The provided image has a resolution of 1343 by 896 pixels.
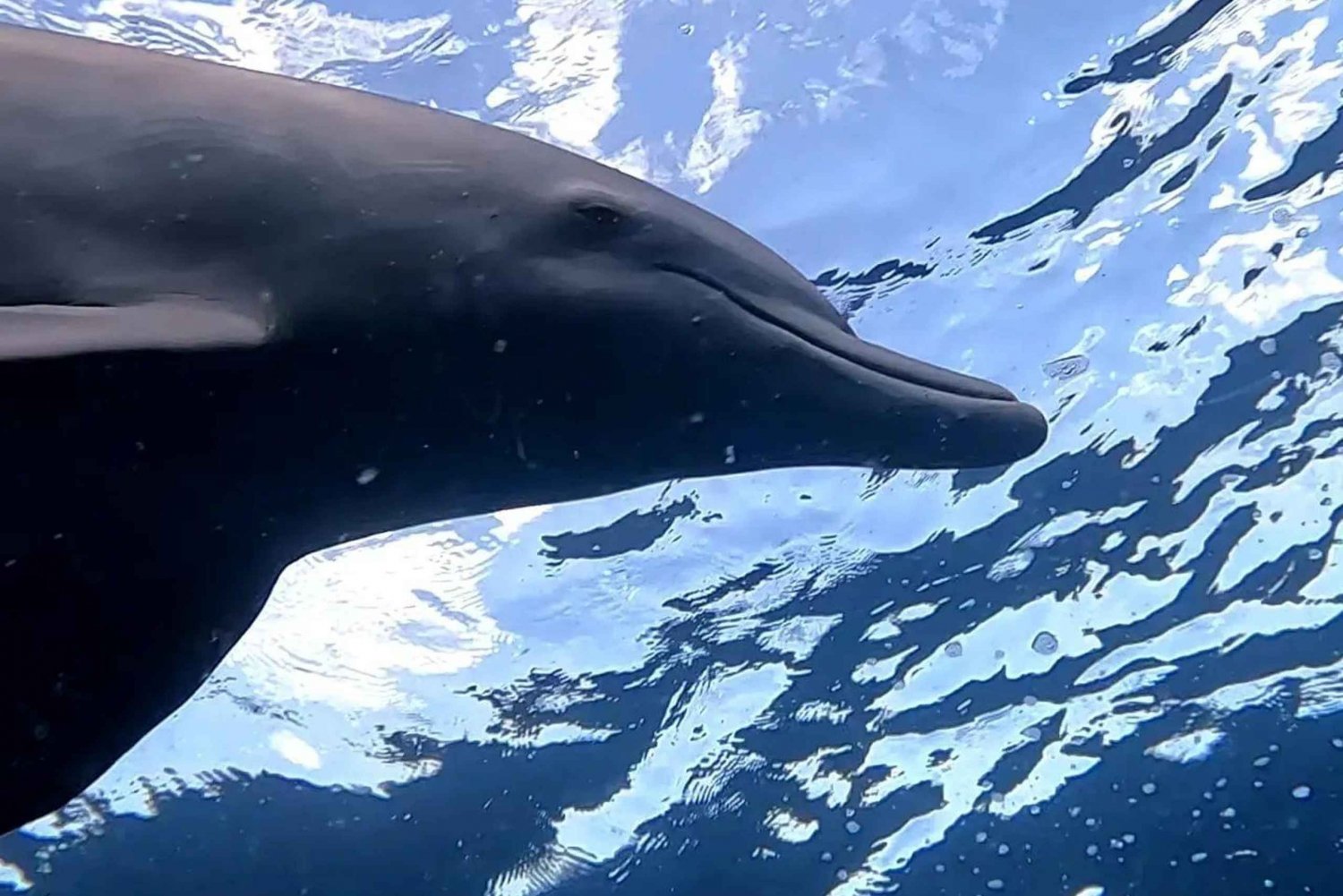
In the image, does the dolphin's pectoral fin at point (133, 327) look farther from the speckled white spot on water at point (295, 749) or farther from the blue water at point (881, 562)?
the speckled white spot on water at point (295, 749)

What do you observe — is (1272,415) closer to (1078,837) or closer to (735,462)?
(1078,837)

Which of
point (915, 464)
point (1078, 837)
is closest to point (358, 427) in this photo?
point (915, 464)

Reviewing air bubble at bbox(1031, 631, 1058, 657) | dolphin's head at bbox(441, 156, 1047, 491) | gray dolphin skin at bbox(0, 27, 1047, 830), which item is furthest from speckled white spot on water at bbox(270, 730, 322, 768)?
dolphin's head at bbox(441, 156, 1047, 491)

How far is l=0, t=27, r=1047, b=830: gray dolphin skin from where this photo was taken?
3449 millimetres

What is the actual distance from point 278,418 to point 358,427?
0.75 ft

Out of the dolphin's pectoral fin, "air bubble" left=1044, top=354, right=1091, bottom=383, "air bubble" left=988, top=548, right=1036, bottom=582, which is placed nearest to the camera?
the dolphin's pectoral fin

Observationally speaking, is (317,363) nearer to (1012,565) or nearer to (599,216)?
Answer: (599,216)

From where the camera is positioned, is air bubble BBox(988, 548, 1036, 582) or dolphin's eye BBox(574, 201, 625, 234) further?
air bubble BBox(988, 548, 1036, 582)

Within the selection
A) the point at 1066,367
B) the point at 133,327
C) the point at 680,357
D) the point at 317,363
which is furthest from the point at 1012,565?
the point at 133,327

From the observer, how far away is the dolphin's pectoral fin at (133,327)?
9.59 ft

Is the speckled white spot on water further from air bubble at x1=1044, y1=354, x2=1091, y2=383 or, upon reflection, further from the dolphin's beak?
the dolphin's beak

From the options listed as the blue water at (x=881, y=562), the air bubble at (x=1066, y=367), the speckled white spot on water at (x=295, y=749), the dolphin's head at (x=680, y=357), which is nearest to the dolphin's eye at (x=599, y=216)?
the dolphin's head at (x=680, y=357)

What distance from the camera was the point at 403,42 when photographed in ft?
28.0

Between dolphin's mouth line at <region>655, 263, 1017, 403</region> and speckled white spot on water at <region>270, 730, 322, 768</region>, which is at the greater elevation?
speckled white spot on water at <region>270, 730, 322, 768</region>
